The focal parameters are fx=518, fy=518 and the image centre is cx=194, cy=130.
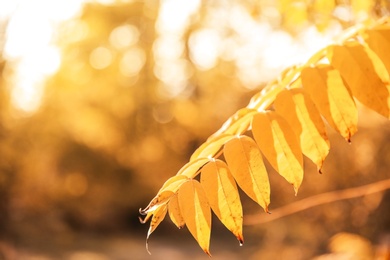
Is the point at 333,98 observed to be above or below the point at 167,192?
above

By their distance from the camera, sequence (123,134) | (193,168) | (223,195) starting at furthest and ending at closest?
(123,134) < (193,168) < (223,195)

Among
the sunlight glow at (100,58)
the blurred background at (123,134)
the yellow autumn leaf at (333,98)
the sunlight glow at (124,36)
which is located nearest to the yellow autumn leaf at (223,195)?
the yellow autumn leaf at (333,98)

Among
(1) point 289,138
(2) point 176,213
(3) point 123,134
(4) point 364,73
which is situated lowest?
(3) point 123,134

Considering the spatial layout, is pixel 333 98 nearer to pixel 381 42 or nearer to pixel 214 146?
pixel 381 42

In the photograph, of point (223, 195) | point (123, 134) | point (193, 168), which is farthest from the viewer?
point (123, 134)

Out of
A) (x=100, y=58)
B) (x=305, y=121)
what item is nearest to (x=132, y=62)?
(x=100, y=58)

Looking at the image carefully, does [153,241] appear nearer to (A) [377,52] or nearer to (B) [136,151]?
(B) [136,151]

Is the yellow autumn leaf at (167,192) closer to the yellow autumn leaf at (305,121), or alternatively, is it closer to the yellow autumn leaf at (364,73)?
the yellow autumn leaf at (305,121)

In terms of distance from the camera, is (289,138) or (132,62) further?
(132,62)
